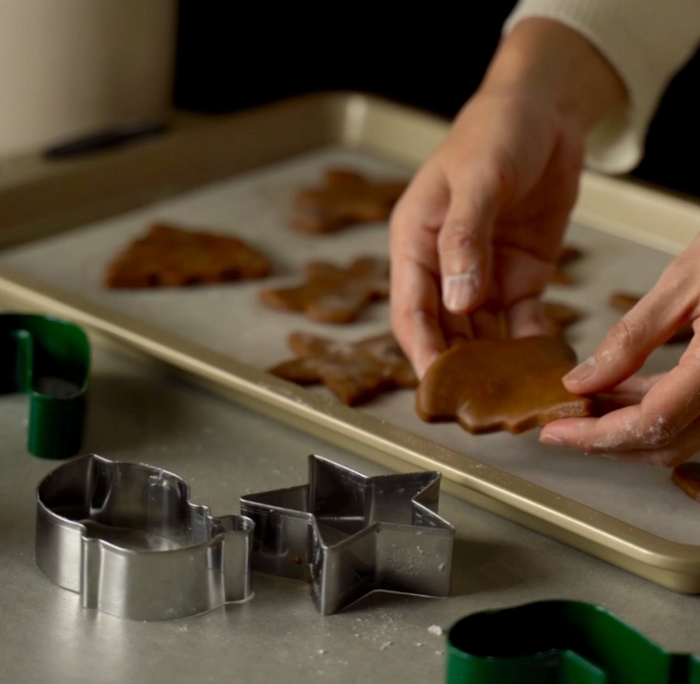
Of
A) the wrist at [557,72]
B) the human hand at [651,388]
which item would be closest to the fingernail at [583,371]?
the human hand at [651,388]

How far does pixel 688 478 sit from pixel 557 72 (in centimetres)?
59

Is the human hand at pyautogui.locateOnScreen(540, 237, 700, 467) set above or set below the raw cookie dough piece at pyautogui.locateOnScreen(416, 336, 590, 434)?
above

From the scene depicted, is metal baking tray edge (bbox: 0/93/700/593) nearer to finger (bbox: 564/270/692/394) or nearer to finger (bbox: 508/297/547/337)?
finger (bbox: 564/270/692/394)

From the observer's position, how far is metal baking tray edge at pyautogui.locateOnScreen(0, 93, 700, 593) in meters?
0.96

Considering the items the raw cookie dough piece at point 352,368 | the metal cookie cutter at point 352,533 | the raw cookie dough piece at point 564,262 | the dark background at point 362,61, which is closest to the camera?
the metal cookie cutter at point 352,533

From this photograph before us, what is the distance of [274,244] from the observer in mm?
1625

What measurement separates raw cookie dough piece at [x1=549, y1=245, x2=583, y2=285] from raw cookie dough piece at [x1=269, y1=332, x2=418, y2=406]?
1.04 ft

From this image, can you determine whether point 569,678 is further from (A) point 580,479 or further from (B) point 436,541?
(A) point 580,479

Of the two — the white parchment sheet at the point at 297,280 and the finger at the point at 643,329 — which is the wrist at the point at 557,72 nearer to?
the white parchment sheet at the point at 297,280

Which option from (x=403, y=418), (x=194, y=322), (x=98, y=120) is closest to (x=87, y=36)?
(x=98, y=120)

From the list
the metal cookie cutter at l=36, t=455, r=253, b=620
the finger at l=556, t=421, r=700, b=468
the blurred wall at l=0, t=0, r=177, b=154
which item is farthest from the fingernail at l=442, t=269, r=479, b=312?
the blurred wall at l=0, t=0, r=177, b=154

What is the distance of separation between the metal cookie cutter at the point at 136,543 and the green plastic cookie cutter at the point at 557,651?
0.19 meters

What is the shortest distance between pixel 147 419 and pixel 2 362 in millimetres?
159

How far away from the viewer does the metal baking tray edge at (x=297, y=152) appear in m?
0.96
